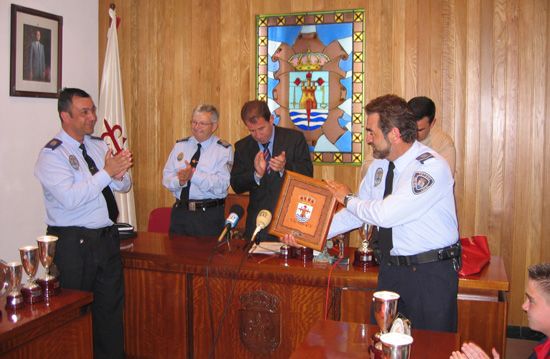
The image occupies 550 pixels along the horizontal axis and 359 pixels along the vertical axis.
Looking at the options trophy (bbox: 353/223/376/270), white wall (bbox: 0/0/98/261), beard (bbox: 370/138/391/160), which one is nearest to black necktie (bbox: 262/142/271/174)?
trophy (bbox: 353/223/376/270)

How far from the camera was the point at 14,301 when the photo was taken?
97.3 inches

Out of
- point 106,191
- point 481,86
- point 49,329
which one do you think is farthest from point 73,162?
point 481,86

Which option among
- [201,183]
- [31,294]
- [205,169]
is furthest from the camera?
[205,169]

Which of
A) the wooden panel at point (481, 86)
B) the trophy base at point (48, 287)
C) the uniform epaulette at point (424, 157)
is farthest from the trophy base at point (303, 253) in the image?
the wooden panel at point (481, 86)

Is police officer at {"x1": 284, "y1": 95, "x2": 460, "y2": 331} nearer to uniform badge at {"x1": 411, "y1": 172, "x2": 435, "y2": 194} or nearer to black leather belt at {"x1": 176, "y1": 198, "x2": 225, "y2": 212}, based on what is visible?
uniform badge at {"x1": 411, "y1": 172, "x2": 435, "y2": 194}

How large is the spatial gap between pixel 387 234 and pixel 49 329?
1.62m

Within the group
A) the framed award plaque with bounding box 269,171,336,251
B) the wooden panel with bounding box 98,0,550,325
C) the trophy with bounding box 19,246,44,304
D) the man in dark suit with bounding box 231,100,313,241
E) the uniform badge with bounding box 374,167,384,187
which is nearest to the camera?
the trophy with bounding box 19,246,44,304

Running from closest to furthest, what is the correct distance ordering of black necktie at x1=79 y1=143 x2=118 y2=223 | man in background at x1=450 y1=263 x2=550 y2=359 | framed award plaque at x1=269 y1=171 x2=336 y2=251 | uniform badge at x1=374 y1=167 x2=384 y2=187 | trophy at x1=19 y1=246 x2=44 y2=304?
man in background at x1=450 y1=263 x2=550 y2=359, trophy at x1=19 y1=246 x2=44 y2=304, uniform badge at x1=374 y1=167 x2=384 y2=187, framed award plaque at x1=269 y1=171 x2=336 y2=251, black necktie at x1=79 y1=143 x2=118 y2=223

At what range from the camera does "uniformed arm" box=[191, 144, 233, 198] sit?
4.10 m

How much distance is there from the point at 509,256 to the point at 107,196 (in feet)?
10.6

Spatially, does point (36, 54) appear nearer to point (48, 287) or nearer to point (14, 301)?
point (48, 287)

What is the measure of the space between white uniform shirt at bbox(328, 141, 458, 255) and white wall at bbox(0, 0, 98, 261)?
11.1 ft

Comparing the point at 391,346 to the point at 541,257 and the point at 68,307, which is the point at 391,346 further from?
the point at 541,257

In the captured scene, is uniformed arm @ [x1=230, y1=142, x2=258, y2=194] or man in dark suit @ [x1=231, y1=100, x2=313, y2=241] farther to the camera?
uniformed arm @ [x1=230, y1=142, x2=258, y2=194]
